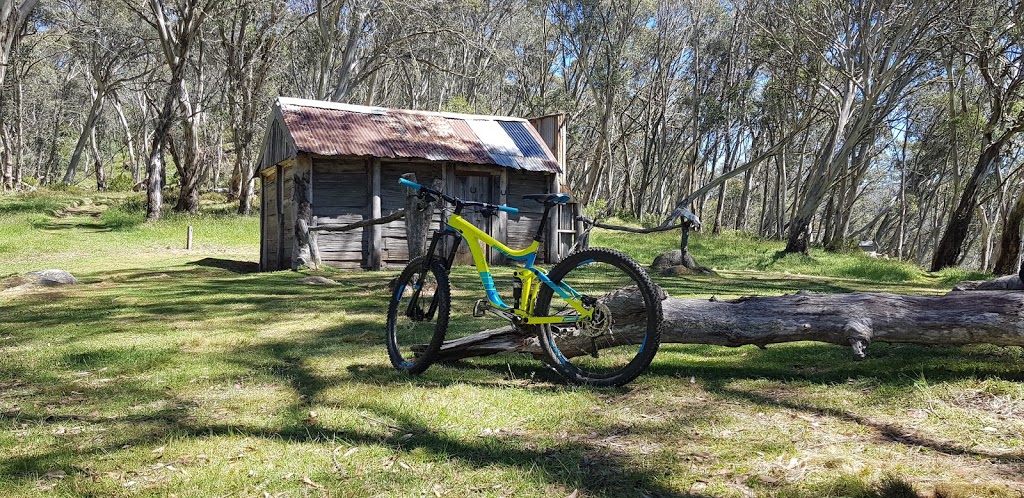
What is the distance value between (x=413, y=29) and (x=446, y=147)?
9861mm

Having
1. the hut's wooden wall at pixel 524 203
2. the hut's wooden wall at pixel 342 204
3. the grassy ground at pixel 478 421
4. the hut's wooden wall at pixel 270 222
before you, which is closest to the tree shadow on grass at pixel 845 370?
the grassy ground at pixel 478 421

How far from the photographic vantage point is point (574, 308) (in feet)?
14.3

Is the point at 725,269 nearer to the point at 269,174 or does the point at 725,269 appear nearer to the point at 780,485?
the point at 269,174

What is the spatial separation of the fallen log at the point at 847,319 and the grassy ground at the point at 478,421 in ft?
0.87

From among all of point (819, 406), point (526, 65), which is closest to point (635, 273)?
point (819, 406)

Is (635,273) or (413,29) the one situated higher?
(413,29)

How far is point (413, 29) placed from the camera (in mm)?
25203

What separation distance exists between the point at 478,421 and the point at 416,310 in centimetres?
180

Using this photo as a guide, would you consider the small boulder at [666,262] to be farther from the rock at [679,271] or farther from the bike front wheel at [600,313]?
the bike front wheel at [600,313]

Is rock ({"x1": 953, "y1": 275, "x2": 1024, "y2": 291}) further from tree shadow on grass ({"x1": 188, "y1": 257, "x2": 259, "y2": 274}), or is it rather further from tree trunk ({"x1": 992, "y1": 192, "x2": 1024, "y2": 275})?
tree shadow on grass ({"x1": 188, "y1": 257, "x2": 259, "y2": 274})

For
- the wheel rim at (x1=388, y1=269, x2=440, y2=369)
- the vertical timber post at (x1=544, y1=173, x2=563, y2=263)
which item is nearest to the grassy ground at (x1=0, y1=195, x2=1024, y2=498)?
the wheel rim at (x1=388, y1=269, x2=440, y2=369)

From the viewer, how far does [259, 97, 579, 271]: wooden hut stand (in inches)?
632

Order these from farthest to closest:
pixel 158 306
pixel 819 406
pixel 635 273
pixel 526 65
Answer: pixel 526 65, pixel 158 306, pixel 635 273, pixel 819 406

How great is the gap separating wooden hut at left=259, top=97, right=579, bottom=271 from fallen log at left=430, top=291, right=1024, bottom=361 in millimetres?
11523
